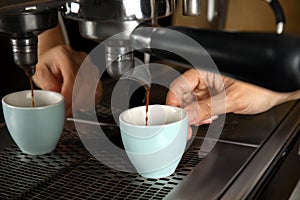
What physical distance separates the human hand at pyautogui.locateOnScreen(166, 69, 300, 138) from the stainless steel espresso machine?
3 cm

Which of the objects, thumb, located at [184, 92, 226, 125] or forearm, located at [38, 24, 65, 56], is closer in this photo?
thumb, located at [184, 92, 226, 125]

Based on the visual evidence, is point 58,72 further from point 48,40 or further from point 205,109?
point 205,109

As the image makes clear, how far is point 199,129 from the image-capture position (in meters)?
0.64

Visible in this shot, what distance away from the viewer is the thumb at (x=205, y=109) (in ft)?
1.94

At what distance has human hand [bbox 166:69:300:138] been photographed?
640 mm

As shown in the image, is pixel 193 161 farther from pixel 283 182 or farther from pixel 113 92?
pixel 113 92

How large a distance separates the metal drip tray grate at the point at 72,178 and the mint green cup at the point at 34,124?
0.5 inches

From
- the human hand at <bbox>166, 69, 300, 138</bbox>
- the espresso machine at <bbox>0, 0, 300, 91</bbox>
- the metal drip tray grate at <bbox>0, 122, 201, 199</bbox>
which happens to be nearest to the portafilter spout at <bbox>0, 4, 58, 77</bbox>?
the espresso machine at <bbox>0, 0, 300, 91</bbox>

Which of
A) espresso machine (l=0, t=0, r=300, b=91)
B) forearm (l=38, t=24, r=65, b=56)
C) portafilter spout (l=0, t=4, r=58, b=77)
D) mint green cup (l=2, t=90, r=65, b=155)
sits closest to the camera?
espresso machine (l=0, t=0, r=300, b=91)

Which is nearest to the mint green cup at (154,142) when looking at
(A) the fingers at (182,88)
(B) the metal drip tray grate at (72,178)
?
(B) the metal drip tray grate at (72,178)

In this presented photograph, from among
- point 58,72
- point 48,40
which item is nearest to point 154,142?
point 58,72

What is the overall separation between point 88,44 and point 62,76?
0.19 meters

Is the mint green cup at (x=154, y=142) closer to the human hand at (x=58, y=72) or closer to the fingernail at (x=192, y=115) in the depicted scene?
the fingernail at (x=192, y=115)

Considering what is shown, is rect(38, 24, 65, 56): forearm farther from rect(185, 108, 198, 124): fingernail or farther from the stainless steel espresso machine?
rect(185, 108, 198, 124): fingernail
